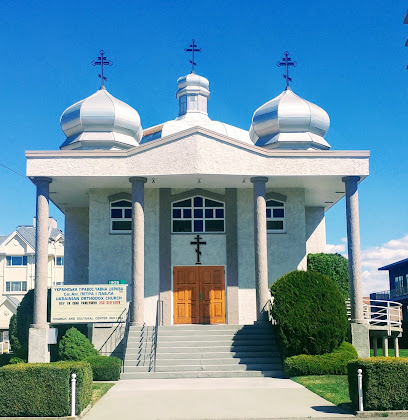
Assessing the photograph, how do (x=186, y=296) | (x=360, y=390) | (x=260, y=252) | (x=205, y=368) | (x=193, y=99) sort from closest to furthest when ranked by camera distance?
1. (x=360, y=390)
2. (x=205, y=368)
3. (x=260, y=252)
4. (x=186, y=296)
5. (x=193, y=99)

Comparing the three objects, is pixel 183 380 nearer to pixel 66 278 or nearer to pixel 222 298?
pixel 222 298

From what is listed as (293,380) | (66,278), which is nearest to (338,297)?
(293,380)

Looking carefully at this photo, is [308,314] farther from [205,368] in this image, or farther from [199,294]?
[199,294]

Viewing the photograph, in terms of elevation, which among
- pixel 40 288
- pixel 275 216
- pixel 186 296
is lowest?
pixel 186 296

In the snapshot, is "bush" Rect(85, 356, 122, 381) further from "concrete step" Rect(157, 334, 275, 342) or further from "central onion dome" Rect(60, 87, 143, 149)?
"central onion dome" Rect(60, 87, 143, 149)

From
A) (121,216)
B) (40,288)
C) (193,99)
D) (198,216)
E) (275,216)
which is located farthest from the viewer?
(193,99)

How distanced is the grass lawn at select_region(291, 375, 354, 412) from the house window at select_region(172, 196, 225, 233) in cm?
829

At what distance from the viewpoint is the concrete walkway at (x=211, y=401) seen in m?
12.4

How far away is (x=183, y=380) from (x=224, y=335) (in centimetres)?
319

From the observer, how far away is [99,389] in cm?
1628

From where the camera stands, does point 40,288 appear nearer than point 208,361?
No

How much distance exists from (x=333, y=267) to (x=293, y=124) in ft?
18.8

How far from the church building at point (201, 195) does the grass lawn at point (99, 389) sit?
22.3 feet

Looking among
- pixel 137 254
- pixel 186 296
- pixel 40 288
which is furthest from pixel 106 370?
pixel 186 296
